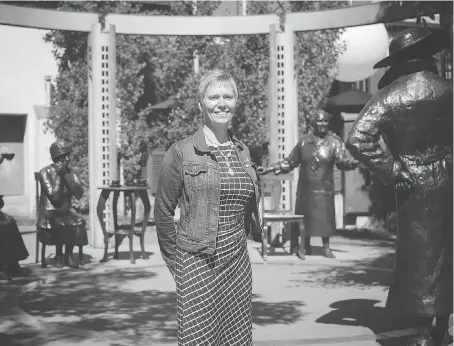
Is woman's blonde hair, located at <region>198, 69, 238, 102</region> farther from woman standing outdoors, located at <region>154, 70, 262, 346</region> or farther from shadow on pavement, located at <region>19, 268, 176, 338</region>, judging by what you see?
shadow on pavement, located at <region>19, 268, 176, 338</region>

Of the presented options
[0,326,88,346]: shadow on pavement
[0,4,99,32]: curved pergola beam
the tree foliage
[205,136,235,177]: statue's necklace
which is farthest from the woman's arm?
the tree foliage

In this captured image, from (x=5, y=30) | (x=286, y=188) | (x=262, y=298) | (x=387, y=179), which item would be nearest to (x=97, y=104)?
(x=286, y=188)

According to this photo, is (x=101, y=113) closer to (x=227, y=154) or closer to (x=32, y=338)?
(x=32, y=338)

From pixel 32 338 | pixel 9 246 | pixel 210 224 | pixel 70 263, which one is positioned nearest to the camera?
pixel 210 224

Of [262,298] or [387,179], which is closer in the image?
[387,179]

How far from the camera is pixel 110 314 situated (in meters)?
7.10

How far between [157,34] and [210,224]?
8724mm

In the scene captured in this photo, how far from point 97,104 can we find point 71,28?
1.18 meters

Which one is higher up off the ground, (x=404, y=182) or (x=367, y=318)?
→ (x=404, y=182)

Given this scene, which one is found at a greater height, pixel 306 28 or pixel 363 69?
pixel 306 28

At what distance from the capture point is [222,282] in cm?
379

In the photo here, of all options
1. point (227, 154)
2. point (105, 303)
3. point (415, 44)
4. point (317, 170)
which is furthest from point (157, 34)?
point (227, 154)

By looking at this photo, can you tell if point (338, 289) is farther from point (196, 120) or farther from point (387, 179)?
point (196, 120)

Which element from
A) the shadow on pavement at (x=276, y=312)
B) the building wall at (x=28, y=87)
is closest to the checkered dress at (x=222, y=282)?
the shadow on pavement at (x=276, y=312)
